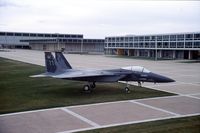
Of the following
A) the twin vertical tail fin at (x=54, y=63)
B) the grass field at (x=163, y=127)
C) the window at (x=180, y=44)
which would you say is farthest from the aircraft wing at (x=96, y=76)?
the window at (x=180, y=44)

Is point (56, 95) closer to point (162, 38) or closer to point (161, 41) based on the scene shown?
point (162, 38)

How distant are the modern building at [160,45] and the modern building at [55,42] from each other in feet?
99.3

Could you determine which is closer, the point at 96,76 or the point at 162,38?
the point at 96,76

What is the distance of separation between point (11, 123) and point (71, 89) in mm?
10217

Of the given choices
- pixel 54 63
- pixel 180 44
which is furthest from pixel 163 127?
pixel 180 44

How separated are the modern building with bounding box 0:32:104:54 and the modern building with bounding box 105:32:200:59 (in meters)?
30.3

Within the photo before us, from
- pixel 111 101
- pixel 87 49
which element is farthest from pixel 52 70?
pixel 87 49

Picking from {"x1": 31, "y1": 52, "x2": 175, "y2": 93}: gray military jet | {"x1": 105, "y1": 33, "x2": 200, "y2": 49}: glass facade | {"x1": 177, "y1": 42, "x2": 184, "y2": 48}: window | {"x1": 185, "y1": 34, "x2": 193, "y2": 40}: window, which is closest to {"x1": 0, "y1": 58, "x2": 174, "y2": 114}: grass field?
{"x1": 31, "y1": 52, "x2": 175, "y2": 93}: gray military jet

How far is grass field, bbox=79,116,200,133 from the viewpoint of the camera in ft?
40.5

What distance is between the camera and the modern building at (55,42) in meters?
138

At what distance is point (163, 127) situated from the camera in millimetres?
12867

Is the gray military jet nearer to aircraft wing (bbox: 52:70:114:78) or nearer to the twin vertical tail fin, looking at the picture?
aircraft wing (bbox: 52:70:114:78)

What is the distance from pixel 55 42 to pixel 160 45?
59.7m

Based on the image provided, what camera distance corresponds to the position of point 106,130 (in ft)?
41.2
